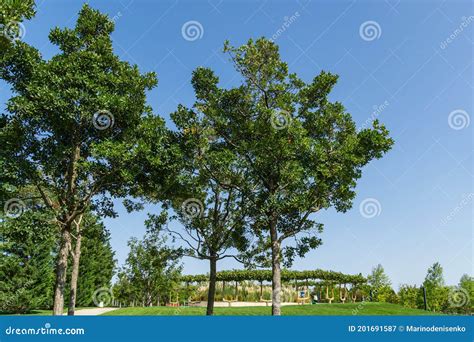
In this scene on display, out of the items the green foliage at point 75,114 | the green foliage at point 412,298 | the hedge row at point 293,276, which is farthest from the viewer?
the green foliage at point 412,298

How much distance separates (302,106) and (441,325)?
13.2m

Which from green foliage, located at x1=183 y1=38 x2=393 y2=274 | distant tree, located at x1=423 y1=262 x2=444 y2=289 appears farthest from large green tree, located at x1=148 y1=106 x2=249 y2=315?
distant tree, located at x1=423 y1=262 x2=444 y2=289

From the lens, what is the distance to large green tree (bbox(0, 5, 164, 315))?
1656cm

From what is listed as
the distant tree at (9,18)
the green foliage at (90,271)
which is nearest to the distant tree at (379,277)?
the green foliage at (90,271)

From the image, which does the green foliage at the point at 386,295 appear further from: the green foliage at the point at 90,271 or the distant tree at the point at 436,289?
the green foliage at the point at 90,271

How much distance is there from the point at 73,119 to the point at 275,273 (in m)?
11.3

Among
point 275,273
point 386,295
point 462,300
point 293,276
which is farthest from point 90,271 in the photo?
point 462,300

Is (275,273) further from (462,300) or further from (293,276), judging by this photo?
(462,300)

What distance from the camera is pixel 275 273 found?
1942cm

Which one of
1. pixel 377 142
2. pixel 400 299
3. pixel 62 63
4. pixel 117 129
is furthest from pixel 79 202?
pixel 400 299

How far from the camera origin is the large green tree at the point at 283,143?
1902 cm

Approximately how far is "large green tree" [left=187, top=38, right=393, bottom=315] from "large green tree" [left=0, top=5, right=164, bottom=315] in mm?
4443

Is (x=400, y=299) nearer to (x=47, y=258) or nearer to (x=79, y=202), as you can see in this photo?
(x=47, y=258)

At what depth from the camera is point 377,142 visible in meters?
19.5
